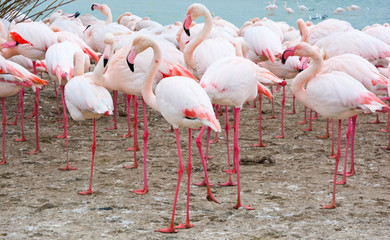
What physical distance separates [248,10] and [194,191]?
3169 centimetres

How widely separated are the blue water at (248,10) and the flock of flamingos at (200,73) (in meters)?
21.7

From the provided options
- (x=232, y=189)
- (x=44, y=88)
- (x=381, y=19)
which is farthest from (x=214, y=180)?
(x=381, y=19)

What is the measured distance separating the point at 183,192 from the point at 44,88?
5384 mm

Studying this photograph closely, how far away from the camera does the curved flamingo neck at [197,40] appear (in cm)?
569

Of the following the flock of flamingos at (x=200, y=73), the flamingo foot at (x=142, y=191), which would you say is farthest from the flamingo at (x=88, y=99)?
the flamingo foot at (x=142, y=191)

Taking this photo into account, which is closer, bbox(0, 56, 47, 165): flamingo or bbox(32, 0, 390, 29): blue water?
bbox(0, 56, 47, 165): flamingo

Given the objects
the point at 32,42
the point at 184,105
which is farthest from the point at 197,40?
the point at 32,42

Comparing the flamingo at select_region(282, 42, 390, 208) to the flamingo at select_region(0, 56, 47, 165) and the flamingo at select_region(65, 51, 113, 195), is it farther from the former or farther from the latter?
the flamingo at select_region(0, 56, 47, 165)

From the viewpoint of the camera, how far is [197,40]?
5793 millimetres

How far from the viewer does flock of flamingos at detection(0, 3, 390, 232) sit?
4434 millimetres

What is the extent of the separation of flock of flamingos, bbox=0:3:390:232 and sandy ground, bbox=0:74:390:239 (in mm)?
174

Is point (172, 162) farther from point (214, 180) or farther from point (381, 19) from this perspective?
point (381, 19)

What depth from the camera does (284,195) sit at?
4.89 meters

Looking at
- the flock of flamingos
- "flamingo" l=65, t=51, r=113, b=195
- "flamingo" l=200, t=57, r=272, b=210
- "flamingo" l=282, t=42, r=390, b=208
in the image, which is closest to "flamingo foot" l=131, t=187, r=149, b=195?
→ the flock of flamingos
